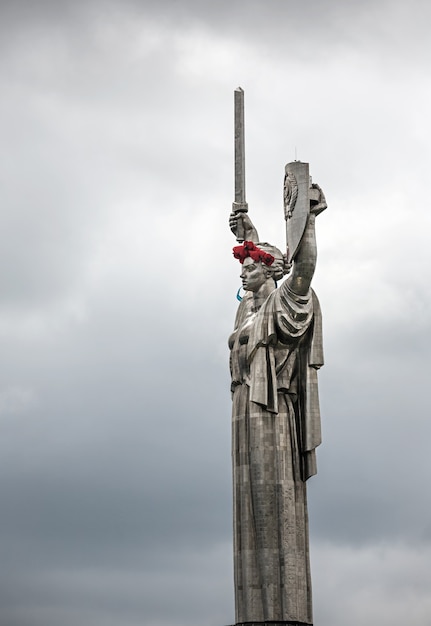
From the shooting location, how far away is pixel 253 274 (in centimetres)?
2827

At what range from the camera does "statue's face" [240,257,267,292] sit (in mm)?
28266

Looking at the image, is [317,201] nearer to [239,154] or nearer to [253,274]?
[253,274]

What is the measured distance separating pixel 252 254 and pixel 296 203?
6.39ft

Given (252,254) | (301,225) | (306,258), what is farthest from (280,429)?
(301,225)

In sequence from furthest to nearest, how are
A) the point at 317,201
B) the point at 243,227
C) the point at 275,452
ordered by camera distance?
1. the point at 243,227
2. the point at 275,452
3. the point at 317,201

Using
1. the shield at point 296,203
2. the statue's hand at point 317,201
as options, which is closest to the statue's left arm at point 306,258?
the statue's hand at point 317,201

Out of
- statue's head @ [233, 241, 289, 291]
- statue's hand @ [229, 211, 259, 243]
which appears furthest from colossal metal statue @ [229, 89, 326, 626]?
statue's hand @ [229, 211, 259, 243]

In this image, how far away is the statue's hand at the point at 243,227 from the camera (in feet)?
94.4

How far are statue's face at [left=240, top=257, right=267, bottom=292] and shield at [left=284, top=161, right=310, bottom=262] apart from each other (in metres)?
1.59

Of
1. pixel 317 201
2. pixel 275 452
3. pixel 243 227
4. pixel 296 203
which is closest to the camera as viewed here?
pixel 296 203

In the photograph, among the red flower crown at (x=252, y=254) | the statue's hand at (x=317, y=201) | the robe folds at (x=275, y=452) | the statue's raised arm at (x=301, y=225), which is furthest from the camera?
the red flower crown at (x=252, y=254)

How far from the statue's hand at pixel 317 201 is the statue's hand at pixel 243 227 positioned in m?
2.32

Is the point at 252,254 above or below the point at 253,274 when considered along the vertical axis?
above

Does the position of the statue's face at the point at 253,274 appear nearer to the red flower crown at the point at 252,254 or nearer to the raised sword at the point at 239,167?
the red flower crown at the point at 252,254
